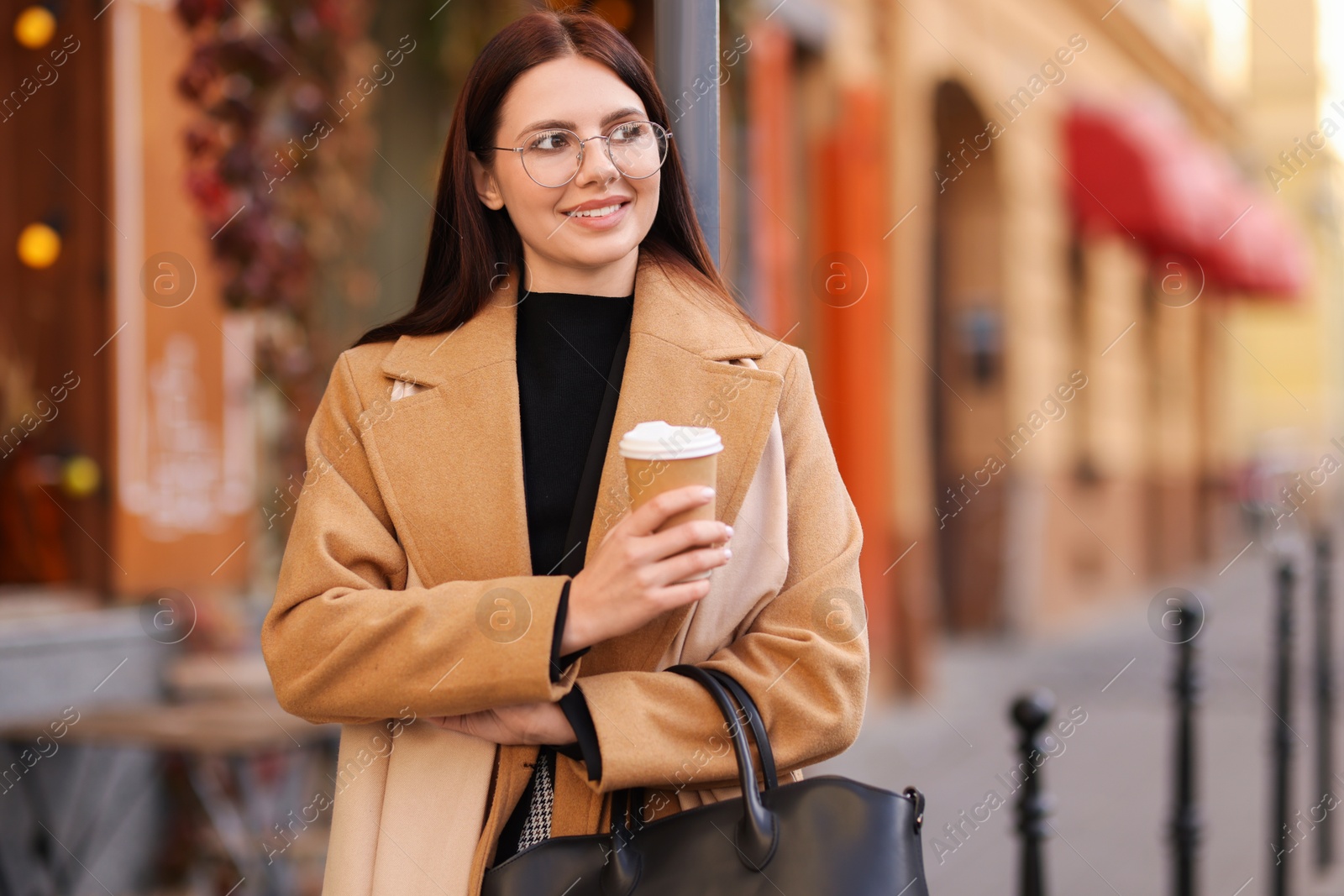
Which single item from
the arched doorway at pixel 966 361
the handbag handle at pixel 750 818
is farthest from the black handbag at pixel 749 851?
the arched doorway at pixel 966 361

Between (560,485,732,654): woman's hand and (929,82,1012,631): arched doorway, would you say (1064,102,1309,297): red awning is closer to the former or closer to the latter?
(929,82,1012,631): arched doorway

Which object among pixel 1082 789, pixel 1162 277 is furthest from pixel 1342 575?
pixel 1082 789

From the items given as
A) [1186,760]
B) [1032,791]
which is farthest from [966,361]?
[1032,791]

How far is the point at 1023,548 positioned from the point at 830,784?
8802mm

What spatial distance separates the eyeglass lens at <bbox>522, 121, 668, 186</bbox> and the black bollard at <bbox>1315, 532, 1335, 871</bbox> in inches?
171

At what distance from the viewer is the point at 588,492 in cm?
165

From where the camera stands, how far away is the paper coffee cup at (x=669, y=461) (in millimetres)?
1397

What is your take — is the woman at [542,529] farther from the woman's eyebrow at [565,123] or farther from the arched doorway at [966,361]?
the arched doorway at [966,361]

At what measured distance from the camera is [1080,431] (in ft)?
39.3

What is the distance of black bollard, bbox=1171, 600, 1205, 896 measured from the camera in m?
3.68

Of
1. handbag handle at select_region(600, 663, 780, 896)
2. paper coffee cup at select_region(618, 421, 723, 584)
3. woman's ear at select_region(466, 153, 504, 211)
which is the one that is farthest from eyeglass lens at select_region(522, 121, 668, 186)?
handbag handle at select_region(600, 663, 780, 896)

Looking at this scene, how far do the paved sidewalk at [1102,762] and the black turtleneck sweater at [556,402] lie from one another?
158 cm

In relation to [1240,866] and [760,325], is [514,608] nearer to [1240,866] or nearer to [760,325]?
[760,325]

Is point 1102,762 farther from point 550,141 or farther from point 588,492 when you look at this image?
point 550,141
